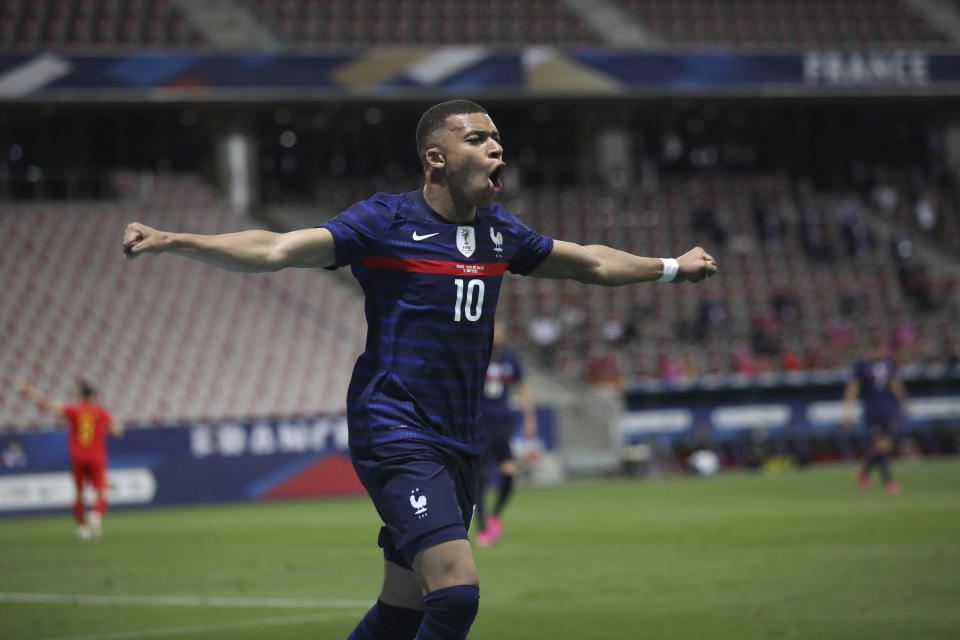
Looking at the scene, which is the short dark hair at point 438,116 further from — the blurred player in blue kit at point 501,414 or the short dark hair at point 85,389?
the short dark hair at point 85,389

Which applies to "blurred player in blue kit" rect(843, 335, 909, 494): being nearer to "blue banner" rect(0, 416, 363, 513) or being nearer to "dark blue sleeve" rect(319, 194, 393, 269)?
"blue banner" rect(0, 416, 363, 513)

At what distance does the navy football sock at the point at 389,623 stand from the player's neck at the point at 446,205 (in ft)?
5.56

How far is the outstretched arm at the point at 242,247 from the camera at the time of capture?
16.2 ft

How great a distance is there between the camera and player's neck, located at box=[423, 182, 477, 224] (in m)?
5.89

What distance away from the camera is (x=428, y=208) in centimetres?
590

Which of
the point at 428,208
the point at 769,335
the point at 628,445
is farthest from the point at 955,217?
the point at 428,208

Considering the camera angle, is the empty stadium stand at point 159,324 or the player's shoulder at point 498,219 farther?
the empty stadium stand at point 159,324

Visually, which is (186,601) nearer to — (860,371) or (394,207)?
(394,207)

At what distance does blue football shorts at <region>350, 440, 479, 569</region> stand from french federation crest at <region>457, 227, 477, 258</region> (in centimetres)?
85

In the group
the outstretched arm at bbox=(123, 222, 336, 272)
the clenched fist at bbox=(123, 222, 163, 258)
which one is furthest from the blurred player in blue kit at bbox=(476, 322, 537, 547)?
the clenched fist at bbox=(123, 222, 163, 258)

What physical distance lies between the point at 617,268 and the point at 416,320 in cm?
120

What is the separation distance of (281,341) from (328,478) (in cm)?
654

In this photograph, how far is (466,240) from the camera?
19.2 feet

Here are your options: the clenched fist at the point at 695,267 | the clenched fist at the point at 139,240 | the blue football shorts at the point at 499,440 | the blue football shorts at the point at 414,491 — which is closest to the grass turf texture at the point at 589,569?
the blue football shorts at the point at 499,440
